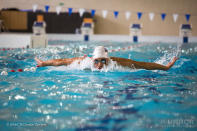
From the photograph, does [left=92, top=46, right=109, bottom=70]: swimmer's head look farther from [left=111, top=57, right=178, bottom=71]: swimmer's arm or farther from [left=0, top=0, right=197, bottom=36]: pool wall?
[left=0, top=0, right=197, bottom=36]: pool wall

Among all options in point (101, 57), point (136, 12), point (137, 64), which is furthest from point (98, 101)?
point (136, 12)

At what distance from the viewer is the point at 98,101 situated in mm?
2516

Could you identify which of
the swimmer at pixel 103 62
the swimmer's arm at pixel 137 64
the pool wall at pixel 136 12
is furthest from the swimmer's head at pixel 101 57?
the pool wall at pixel 136 12

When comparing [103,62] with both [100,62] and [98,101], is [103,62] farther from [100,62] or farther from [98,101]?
[98,101]

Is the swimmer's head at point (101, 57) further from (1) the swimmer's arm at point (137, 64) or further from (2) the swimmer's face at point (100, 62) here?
(1) the swimmer's arm at point (137, 64)

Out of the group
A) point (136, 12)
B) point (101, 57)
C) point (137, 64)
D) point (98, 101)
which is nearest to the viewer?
point (98, 101)

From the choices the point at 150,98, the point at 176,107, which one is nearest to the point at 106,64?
the point at 150,98

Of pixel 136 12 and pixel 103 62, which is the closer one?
pixel 103 62

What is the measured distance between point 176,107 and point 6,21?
12522mm

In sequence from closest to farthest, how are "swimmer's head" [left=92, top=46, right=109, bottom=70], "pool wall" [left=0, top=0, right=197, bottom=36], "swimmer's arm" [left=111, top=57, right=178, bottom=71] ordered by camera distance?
"swimmer's head" [left=92, top=46, right=109, bottom=70] → "swimmer's arm" [left=111, top=57, right=178, bottom=71] → "pool wall" [left=0, top=0, right=197, bottom=36]

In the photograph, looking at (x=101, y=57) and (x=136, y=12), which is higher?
(x=136, y=12)

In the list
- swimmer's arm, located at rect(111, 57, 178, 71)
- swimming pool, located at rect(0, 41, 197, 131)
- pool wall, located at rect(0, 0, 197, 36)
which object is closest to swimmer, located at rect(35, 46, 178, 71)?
swimmer's arm, located at rect(111, 57, 178, 71)

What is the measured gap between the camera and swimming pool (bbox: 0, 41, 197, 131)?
6.48ft

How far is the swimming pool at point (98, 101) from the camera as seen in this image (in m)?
1.98
